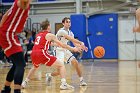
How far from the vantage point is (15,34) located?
5957mm

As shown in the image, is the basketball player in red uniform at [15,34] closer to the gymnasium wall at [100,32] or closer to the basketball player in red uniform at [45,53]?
the basketball player in red uniform at [45,53]

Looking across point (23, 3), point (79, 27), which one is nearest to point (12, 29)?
point (23, 3)

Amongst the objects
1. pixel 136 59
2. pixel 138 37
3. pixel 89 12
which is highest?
pixel 89 12

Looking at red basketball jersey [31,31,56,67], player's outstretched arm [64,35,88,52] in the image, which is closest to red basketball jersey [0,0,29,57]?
player's outstretched arm [64,35,88,52]

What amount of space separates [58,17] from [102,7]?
10.5ft

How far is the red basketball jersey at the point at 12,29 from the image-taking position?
5.79 metres

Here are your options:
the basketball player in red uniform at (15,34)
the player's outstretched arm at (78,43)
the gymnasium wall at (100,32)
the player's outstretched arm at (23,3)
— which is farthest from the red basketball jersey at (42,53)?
the gymnasium wall at (100,32)

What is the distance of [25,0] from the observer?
546cm

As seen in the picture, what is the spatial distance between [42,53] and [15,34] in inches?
105

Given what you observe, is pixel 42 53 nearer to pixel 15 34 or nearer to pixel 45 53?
pixel 45 53

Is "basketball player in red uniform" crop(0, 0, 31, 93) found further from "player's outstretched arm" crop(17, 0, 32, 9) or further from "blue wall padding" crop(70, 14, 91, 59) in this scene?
"blue wall padding" crop(70, 14, 91, 59)

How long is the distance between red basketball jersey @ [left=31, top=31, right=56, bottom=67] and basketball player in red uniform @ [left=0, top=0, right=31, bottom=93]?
2.54 metres

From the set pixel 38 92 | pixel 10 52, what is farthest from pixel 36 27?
pixel 10 52

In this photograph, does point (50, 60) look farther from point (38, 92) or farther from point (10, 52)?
point (10, 52)
